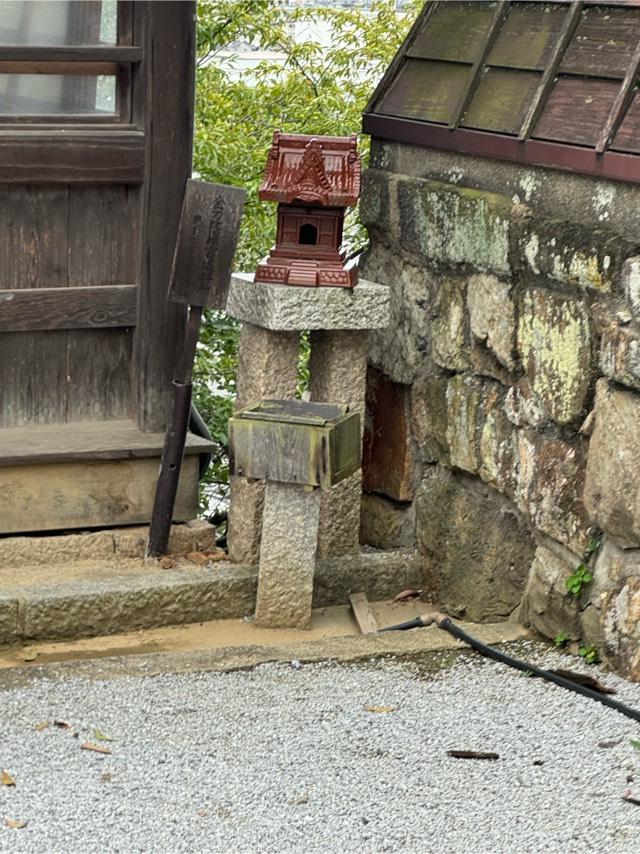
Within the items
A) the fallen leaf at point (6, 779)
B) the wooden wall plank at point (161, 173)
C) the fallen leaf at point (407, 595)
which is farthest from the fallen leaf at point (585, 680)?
the wooden wall plank at point (161, 173)

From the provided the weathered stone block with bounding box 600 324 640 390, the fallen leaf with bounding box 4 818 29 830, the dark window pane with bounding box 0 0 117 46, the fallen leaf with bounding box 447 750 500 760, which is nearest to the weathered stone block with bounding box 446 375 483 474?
the weathered stone block with bounding box 600 324 640 390

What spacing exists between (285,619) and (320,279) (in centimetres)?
119

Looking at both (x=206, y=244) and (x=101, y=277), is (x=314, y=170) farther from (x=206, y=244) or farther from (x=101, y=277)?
(x=101, y=277)

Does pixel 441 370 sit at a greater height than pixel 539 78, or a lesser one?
lesser

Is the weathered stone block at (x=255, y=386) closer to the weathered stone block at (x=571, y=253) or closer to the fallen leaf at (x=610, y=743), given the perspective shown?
the weathered stone block at (x=571, y=253)

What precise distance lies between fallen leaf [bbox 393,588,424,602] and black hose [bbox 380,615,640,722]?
0.35 m

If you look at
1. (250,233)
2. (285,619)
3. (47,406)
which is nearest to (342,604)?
(285,619)

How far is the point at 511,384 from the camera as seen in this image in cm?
480

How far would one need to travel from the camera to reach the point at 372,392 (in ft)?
18.8

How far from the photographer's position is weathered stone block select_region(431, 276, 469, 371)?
5.06 meters

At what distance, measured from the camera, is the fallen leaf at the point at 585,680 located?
4034mm

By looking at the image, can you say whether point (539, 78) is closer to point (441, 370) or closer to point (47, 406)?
point (441, 370)

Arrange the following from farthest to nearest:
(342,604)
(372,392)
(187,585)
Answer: (372,392) → (342,604) → (187,585)

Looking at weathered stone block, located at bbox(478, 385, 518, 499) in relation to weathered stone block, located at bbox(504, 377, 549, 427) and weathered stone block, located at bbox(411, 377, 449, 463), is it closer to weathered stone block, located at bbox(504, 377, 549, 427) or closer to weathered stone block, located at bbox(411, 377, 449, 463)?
weathered stone block, located at bbox(504, 377, 549, 427)
